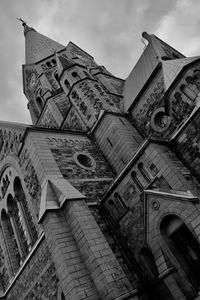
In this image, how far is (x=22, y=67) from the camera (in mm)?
28250

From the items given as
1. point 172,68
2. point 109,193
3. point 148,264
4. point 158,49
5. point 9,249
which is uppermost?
point 158,49

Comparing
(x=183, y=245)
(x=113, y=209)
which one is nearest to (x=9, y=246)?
(x=113, y=209)

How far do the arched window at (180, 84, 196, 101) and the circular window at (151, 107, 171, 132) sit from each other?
4.70 ft

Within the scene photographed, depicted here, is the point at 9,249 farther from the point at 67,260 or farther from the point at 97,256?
the point at 97,256

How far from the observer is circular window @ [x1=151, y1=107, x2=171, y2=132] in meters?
14.4

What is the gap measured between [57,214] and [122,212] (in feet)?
9.74

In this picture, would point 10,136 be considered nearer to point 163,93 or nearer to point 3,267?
point 3,267

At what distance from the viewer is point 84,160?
595 inches

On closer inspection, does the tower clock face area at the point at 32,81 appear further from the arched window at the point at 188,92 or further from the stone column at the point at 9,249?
the arched window at the point at 188,92

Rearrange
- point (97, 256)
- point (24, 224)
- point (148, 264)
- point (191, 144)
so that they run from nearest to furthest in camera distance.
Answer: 1. point (97, 256)
2. point (148, 264)
3. point (191, 144)
4. point (24, 224)

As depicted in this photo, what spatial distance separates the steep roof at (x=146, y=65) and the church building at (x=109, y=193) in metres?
0.12

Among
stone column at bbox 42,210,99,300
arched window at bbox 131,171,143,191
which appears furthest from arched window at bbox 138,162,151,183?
stone column at bbox 42,210,99,300

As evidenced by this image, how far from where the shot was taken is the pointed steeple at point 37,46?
93.1ft

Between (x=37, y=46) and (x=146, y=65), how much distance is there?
15418 millimetres
